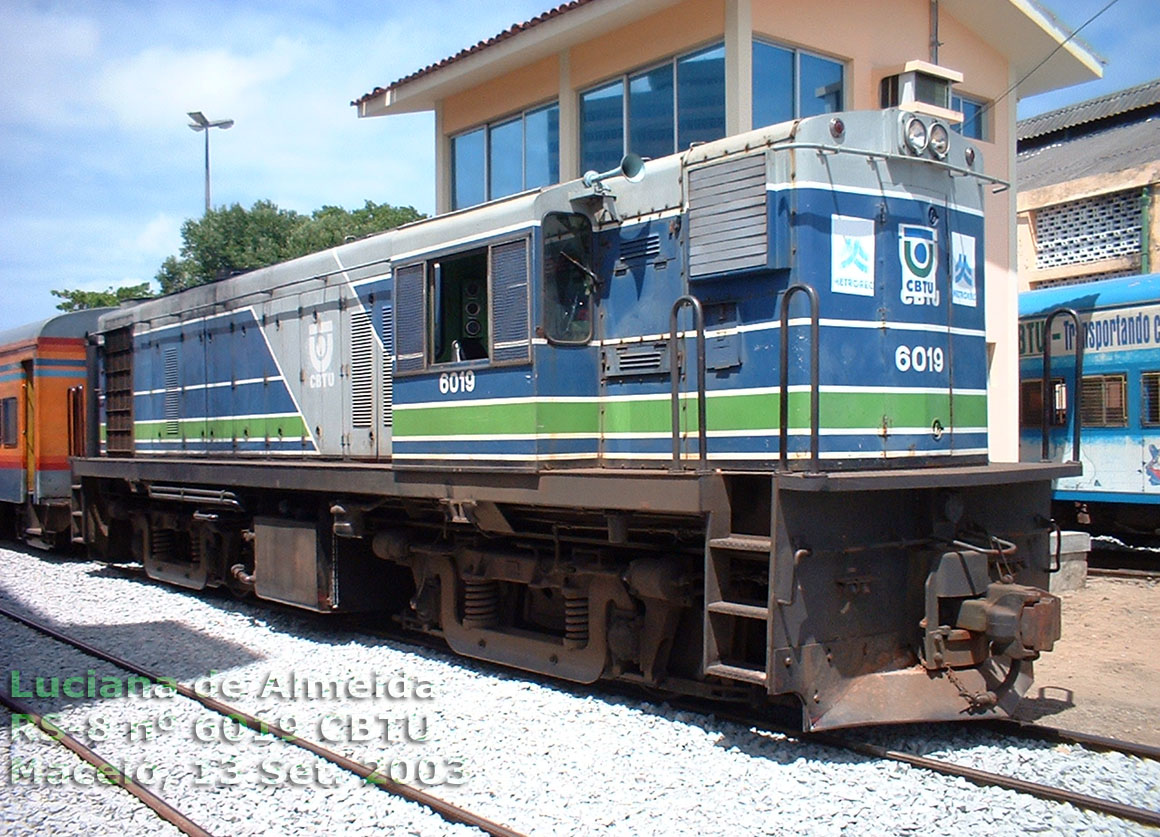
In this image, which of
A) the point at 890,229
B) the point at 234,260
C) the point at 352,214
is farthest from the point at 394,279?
the point at 352,214

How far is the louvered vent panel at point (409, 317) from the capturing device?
721cm

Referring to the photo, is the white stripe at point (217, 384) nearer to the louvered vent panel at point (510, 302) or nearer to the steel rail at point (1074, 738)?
the louvered vent panel at point (510, 302)

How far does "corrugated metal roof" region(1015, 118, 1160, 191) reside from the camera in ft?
65.3

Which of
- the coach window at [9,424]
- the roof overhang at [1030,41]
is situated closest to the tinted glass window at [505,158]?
the roof overhang at [1030,41]

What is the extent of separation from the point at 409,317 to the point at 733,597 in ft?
10.8

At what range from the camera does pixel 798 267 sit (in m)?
5.70

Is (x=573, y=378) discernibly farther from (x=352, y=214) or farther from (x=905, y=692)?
(x=352, y=214)

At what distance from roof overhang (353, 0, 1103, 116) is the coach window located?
7.73 meters

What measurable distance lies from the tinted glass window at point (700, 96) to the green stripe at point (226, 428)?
17.3 feet

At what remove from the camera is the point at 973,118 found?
12.8 m

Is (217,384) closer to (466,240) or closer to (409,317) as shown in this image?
(409,317)

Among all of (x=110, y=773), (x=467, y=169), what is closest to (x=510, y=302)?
(x=110, y=773)

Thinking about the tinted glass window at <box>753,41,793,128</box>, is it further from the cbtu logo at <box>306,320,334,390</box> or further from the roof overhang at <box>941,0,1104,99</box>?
the cbtu logo at <box>306,320,334,390</box>

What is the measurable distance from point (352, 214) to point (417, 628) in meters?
37.9
